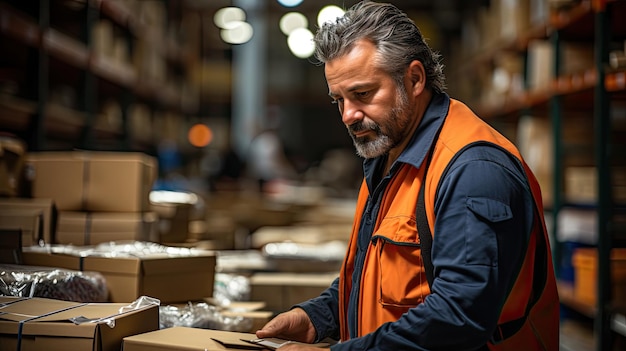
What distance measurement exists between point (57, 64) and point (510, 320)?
4.92m

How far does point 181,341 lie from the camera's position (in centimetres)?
191

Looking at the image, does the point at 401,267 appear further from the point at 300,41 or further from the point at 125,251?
the point at 300,41

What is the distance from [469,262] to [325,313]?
29.8 inches

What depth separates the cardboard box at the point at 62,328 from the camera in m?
1.86

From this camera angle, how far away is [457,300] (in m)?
1.69

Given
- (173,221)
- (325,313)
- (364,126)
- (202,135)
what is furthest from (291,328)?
(202,135)

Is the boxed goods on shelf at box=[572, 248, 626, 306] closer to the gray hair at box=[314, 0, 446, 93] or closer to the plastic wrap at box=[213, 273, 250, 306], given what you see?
the plastic wrap at box=[213, 273, 250, 306]

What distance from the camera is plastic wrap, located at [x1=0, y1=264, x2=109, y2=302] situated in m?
2.34

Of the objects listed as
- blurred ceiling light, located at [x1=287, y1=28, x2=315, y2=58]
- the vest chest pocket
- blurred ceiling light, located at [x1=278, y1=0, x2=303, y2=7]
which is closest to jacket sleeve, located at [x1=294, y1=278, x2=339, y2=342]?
the vest chest pocket

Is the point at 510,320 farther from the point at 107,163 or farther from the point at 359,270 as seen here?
the point at 107,163

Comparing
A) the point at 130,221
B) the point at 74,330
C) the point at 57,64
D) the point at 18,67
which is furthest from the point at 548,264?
the point at 57,64

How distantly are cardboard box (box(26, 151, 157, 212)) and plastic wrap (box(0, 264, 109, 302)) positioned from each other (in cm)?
100

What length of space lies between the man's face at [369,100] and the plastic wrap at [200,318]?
0.96m

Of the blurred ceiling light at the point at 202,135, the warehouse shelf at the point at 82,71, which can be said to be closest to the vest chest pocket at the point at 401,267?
the warehouse shelf at the point at 82,71
